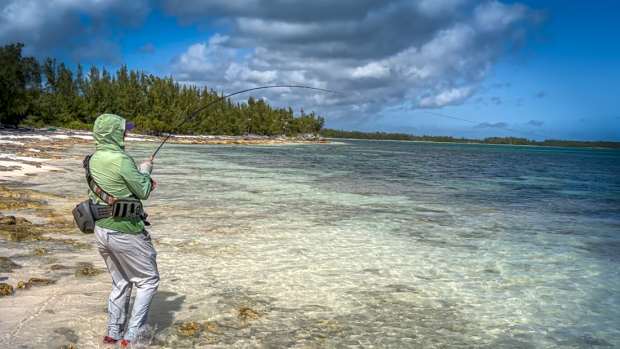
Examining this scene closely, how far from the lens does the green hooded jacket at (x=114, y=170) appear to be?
499 centimetres

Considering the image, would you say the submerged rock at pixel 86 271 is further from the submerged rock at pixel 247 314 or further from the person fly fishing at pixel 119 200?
the person fly fishing at pixel 119 200

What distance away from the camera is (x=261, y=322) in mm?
7059

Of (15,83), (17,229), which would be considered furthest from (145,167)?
(15,83)

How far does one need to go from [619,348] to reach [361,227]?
887cm

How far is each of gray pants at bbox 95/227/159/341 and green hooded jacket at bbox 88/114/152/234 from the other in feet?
0.39

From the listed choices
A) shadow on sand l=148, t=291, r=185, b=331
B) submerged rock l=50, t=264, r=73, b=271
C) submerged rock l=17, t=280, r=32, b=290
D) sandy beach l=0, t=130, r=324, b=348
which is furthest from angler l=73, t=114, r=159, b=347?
submerged rock l=50, t=264, r=73, b=271

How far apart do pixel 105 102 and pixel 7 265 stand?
111m

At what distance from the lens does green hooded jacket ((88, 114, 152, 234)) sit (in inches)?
196

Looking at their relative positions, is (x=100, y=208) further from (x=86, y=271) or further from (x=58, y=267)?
(x=58, y=267)

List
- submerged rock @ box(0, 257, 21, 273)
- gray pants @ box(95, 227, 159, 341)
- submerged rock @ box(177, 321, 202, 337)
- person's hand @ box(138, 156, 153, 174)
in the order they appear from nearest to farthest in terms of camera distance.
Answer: gray pants @ box(95, 227, 159, 341), person's hand @ box(138, 156, 153, 174), submerged rock @ box(177, 321, 202, 337), submerged rock @ box(0, 257, 21, 273)

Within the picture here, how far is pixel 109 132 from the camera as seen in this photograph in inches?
197

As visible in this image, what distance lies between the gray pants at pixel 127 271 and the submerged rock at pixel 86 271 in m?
3.53

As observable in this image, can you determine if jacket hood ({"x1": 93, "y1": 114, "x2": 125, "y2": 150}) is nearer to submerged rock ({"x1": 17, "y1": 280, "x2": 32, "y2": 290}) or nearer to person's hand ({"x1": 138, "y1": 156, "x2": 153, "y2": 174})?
person's hand ({"x1": 138, "y1": 156, "x2": 153, "y2": 174})

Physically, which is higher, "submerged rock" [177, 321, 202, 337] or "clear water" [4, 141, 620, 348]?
"submerged rock" [177, 321, 202, 337]
